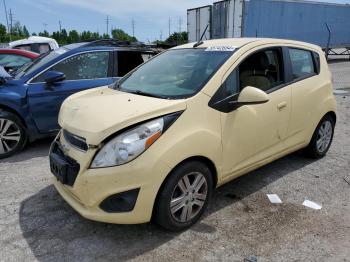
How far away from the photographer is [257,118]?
3.50m

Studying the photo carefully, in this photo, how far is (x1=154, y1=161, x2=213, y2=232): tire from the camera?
2811mm

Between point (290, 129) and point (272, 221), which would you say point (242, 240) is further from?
point (290, 129)

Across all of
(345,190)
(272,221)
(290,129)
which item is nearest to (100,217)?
(272,221)


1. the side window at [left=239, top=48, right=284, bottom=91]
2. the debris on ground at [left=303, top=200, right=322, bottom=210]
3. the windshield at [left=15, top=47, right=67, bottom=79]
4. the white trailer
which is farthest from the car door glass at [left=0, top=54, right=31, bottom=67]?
the white trailer

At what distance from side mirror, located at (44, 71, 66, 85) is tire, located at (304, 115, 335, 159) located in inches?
143

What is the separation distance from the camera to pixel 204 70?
11.0ft

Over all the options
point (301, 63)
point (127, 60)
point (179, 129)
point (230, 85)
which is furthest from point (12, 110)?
point (301, 63)

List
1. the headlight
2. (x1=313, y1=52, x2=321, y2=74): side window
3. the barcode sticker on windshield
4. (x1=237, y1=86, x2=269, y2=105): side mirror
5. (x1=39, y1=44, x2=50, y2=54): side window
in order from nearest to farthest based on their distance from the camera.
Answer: the headlight < (x1=237, y1=86, x2=269, y2=105): side mirror < the barcode sticker on windshield < (x1=313, y1=52, x2=321, y2=74): side window < (x1=39, y1=44, x2=50, y2=54): side window

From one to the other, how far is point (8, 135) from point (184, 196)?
3.20 metres

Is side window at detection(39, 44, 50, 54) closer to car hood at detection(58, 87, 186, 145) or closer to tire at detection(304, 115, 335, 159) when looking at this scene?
car hood at detection(58, 87, 186, 145)

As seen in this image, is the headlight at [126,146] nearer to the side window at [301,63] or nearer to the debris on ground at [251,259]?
the debris on ground at [251,259]

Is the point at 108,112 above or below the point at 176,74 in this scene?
below

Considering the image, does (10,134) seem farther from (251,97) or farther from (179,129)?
(251,97)

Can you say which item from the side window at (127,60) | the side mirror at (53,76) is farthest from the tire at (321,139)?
the side mirror at (53,76)
